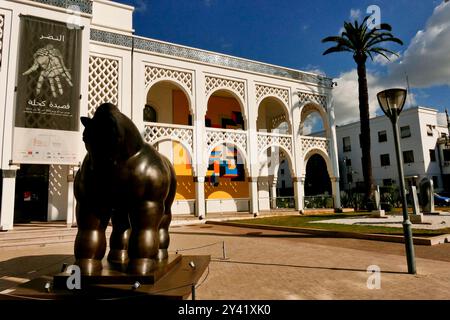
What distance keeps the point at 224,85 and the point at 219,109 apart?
146 inches

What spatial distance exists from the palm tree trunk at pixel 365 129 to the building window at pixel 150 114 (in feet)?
43.3

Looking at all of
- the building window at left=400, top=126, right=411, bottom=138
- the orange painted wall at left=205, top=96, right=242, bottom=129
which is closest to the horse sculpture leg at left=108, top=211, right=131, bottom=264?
the orange painted wall at left=205, top=96, right=242, bottom=129

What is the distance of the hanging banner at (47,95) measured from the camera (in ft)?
38.9

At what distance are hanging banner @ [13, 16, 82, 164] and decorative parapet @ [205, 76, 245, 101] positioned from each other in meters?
6.89

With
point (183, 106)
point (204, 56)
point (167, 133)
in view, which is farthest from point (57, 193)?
point (204, 56)

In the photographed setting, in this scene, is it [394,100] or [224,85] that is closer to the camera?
[394,100]

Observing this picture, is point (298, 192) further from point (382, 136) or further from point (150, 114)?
point (382, 136)

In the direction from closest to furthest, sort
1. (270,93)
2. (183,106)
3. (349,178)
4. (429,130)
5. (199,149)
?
(199,149) → (270,93) → (183,106) → (429,130) → (349,178)

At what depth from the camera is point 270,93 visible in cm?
1970

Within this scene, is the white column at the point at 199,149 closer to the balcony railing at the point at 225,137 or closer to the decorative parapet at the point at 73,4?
the balcony railing at the point at 225,137

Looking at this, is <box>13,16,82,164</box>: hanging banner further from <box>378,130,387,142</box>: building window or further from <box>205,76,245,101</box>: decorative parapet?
<box>378,130,387,142</box>: building window
